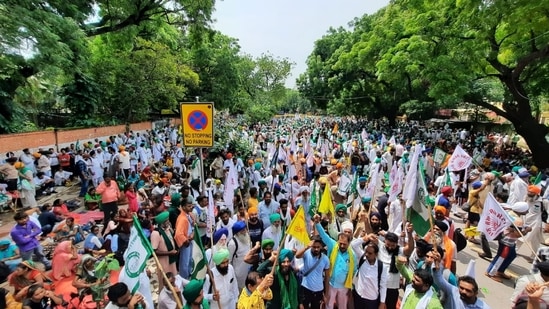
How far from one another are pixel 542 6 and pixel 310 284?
11.4 m

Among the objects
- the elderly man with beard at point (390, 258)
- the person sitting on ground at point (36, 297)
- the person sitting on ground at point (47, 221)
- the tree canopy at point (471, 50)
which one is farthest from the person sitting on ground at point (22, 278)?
the tree canopy at point (471, 50)

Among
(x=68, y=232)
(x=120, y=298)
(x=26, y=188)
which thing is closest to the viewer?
(x=120, y=298)

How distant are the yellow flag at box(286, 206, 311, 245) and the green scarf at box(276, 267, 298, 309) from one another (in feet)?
1.65

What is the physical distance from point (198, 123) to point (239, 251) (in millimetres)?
2166

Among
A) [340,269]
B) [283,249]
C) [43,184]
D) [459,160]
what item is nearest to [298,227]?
[283,249]

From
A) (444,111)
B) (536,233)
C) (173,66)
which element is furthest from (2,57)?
(444,111)

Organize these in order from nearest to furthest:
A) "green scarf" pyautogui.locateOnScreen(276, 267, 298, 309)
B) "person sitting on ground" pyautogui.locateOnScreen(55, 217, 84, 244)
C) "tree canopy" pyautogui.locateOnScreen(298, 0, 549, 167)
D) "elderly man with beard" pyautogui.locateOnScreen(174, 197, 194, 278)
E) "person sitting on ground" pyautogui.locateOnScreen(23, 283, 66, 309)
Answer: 1. "person sitting on ground" pyautogui.locateOnScreen(23, 283, 66, 309)
2. "green scarf" pyautogui.locateOnScreen(276, 267, 298, 309)
3. "elderly man with beard" pyautogui.locateOnScreen(174, 197, 194, 278)
4. "person sitting on ground" pyautogui.locateOnScreen(55, 217, 84, 244)
5. "tree canopy" pyautogui.locateOnScreen(298, 0, 549, 167)

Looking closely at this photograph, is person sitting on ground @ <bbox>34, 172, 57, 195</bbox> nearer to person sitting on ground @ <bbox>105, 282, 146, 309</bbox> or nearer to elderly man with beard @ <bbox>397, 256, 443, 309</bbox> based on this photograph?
person sitting on ground @ <bbox>105, 282, 146, 309</bbox>

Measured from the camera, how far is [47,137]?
49.2ft

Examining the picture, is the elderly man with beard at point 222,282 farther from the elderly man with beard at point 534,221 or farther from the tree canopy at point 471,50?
the tree canopy at point 471,50

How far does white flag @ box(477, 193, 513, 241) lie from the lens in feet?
15.8

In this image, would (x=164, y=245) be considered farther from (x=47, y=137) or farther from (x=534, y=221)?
(x=47, y=137)

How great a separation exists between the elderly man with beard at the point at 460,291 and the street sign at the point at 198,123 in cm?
366

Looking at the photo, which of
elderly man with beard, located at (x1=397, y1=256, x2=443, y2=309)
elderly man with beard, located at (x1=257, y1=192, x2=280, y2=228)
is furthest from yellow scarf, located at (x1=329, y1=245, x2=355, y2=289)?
elderly man with beard, located at (x1=257, y1=192, x2=280, y2=228)
